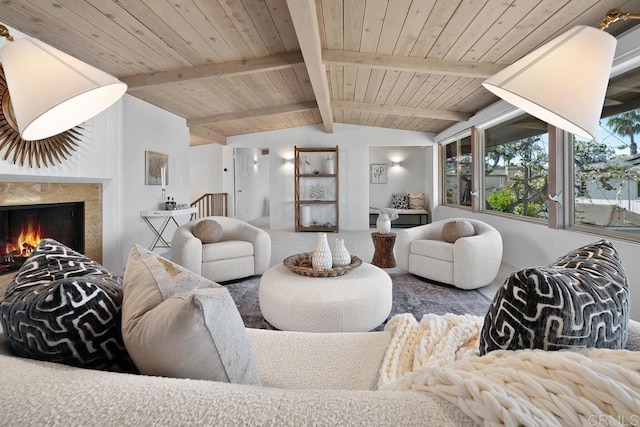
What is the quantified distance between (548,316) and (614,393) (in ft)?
0.53

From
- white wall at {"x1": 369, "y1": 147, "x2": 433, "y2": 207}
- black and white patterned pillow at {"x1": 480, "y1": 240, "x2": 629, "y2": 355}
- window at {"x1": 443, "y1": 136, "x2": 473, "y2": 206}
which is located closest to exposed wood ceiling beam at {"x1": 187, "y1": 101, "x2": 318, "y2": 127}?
window at {"x1": 443, "y1": 136, "x2": 473, "y2": 206}

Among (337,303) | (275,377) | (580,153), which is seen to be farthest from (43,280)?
(580,153)

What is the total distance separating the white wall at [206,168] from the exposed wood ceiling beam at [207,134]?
1.84m

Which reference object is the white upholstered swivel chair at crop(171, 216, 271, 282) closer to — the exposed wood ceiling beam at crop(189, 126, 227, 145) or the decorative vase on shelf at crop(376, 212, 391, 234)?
the decorative vase on shelf at crop(376, 212, 391, 234)

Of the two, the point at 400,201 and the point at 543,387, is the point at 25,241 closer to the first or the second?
the point at 543,387

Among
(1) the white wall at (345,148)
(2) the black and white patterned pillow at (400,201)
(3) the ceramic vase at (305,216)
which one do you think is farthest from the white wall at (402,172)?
(3) the ceramic vase at (305,216)

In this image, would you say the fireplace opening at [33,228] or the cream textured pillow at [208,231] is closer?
the fireplace opening at [33,228]

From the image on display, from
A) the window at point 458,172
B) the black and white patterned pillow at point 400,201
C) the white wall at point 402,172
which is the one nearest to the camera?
the window at point 458,172

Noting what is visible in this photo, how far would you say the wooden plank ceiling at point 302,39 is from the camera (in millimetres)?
2404

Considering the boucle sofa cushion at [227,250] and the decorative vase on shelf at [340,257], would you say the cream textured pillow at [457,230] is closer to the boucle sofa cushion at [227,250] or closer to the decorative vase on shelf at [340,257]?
the decorative vase on shelf at [340,257]

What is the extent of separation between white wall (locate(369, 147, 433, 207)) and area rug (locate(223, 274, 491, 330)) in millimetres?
5795

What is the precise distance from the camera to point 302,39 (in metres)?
2.70

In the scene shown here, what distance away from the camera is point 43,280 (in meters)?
0.80

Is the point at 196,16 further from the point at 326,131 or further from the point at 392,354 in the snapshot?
the point at 326,131
